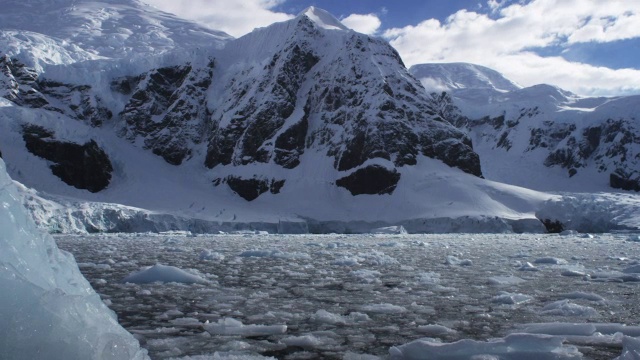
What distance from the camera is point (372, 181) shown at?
90.8 m

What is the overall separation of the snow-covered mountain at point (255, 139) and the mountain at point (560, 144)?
5123 centimetres

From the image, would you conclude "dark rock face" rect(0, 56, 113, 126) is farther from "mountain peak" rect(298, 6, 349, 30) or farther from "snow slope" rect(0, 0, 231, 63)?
"mountain peak" rect(298, 6, 349, 30)

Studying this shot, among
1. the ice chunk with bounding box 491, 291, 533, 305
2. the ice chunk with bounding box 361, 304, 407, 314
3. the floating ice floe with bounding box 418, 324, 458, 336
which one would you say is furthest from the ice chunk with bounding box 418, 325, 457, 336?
the ice chunk with bounding box 491, 291, 533, 305

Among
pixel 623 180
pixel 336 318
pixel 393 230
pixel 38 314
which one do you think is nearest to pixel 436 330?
pixel 336 318

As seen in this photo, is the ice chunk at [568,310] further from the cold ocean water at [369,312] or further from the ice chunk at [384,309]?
the ice chunk at [384,309]

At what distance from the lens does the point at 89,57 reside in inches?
4653

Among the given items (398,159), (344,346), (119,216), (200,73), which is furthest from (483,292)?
(200,73)

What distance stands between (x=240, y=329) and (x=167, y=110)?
111908 mm

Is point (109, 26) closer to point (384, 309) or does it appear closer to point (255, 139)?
point (255, 139)

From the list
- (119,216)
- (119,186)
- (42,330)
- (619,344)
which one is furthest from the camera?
(119,186)

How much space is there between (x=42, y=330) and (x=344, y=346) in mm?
3464

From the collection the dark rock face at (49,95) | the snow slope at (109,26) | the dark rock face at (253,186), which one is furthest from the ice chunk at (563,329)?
the snow slope at (109,26)

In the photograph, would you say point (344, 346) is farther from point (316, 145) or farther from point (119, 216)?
point (316, 145)

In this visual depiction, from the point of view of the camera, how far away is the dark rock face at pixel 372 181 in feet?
292
